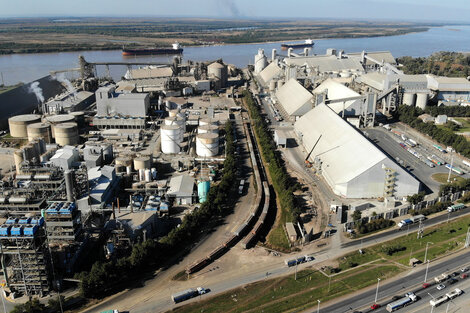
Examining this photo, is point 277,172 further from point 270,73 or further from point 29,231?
point 270,73

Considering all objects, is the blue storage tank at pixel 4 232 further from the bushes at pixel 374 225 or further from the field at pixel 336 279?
the bushes at pixel 374 225

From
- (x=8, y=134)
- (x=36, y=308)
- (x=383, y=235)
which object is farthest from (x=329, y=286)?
(x=8, y=134)

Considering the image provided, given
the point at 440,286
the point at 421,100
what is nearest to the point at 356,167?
the point at 440,286

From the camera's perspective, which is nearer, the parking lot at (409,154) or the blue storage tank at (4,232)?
the blue storage tank at (4,232)

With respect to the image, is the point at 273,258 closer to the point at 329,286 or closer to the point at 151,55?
the point at 329,286

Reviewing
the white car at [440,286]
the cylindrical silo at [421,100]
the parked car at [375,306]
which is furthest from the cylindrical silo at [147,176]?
the cylindrical silo at [421,100]

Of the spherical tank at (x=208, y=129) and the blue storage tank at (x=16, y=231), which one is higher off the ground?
the blue storage tank at (x=16, y=231)
